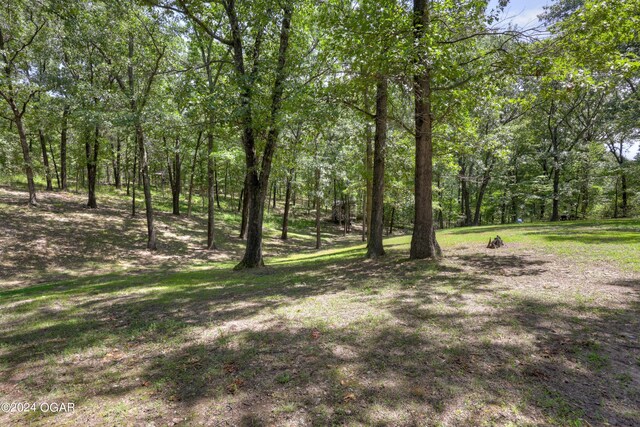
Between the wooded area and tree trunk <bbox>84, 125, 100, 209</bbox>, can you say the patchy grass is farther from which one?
tree trunk <bbox>84, 125, 100, 209</bbox>

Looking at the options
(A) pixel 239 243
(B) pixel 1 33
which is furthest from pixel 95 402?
(B) pixel 1 33

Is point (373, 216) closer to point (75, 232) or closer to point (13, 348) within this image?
point (13, 348)

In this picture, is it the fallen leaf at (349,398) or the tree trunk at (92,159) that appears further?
the tree trunk at (92,159)

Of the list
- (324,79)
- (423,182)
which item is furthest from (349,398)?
(324,79)

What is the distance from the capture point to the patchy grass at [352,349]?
304 centimetres

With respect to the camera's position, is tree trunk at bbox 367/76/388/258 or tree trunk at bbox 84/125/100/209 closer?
tree trunk at bbox 367/76/388/258

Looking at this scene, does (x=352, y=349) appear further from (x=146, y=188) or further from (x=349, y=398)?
(x=146, y=188)

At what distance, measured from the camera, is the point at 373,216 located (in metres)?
12.0

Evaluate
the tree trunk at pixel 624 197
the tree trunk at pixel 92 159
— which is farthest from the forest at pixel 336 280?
the tree trunk at pixel 624 197

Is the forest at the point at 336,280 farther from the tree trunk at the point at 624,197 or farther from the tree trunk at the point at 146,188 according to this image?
the tree trunk at the point at 624,197

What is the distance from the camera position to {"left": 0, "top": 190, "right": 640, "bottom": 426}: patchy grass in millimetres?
3045

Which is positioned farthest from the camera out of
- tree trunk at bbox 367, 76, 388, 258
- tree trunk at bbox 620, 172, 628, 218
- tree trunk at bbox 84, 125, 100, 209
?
tree trunk at bbox 620, 172, 628, 218

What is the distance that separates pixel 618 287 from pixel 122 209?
2949 centimetres

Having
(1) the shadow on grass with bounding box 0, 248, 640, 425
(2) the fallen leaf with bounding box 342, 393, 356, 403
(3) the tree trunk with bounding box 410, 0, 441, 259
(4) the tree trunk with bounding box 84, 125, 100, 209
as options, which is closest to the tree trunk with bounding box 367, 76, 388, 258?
(3) the tree trunk with bounding box 410, 0, 441, 259
